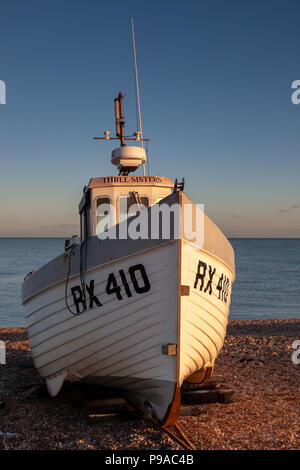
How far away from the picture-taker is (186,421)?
18.9 feet

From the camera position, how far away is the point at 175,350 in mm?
4969

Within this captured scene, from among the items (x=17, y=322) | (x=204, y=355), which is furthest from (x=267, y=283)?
(x=204, y=355)

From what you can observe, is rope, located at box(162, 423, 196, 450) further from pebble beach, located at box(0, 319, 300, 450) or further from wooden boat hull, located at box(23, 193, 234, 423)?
wooden boat hull, located at box(23, 193, 234, 423)

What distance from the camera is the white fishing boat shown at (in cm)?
497

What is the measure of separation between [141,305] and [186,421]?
6.53ft

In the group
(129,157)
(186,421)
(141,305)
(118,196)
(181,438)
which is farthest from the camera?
(129,157)

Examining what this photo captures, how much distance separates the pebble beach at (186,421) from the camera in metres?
5.07

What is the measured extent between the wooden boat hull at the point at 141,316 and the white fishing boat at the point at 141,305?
0.04ft

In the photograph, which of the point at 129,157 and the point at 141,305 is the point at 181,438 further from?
the point at 129,157

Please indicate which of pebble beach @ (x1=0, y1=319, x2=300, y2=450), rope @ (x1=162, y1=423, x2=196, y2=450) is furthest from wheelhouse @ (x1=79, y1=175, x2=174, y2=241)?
rope @ (x1=162, y1=423, x2=196, y2=450)

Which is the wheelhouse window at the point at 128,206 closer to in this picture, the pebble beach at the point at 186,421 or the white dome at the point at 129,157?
the white dome at the point at 129,157

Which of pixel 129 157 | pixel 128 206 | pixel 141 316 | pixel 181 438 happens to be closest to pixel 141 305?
pixel 141 316

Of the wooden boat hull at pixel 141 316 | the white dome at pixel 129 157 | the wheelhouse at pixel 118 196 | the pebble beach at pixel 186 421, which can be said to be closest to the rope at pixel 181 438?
the pebble beach at pixel 186 421

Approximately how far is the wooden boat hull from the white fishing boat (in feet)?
0.04
